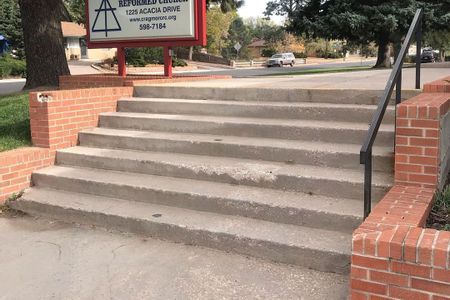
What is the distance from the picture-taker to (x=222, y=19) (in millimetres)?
57688

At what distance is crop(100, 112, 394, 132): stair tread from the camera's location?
498cm

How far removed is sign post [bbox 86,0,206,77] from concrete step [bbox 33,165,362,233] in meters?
3.17

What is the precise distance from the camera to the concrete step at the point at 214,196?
13.2 feet

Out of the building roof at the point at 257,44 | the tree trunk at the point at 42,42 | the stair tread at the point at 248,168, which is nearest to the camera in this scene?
the stair tread at the point at 248,168

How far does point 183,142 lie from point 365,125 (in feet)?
6.27

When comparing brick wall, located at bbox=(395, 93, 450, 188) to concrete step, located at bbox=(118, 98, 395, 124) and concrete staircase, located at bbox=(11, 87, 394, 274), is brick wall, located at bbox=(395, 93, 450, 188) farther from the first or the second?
concrete step, located at bbox=(118, 98, 395, 124)

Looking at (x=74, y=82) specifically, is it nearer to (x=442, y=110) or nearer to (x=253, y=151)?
(x=253, y=151)

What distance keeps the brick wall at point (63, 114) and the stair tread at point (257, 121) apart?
216 mm

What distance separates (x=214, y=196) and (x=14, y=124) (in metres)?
3.73

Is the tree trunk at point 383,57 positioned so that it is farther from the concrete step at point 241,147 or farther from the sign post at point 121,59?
the concrete step at point 241,147

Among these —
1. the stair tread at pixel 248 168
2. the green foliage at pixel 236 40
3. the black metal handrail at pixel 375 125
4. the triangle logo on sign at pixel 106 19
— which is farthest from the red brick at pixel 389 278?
the green foliage at pixel 236 40

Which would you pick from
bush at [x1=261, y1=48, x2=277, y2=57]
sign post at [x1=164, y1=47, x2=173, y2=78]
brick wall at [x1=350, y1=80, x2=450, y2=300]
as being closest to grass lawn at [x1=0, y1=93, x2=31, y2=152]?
sign post at [x1=164, y1=47, x2=173, y2=78]

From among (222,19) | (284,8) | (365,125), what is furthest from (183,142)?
(222,19)

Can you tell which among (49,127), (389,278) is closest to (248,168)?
(389,278)
